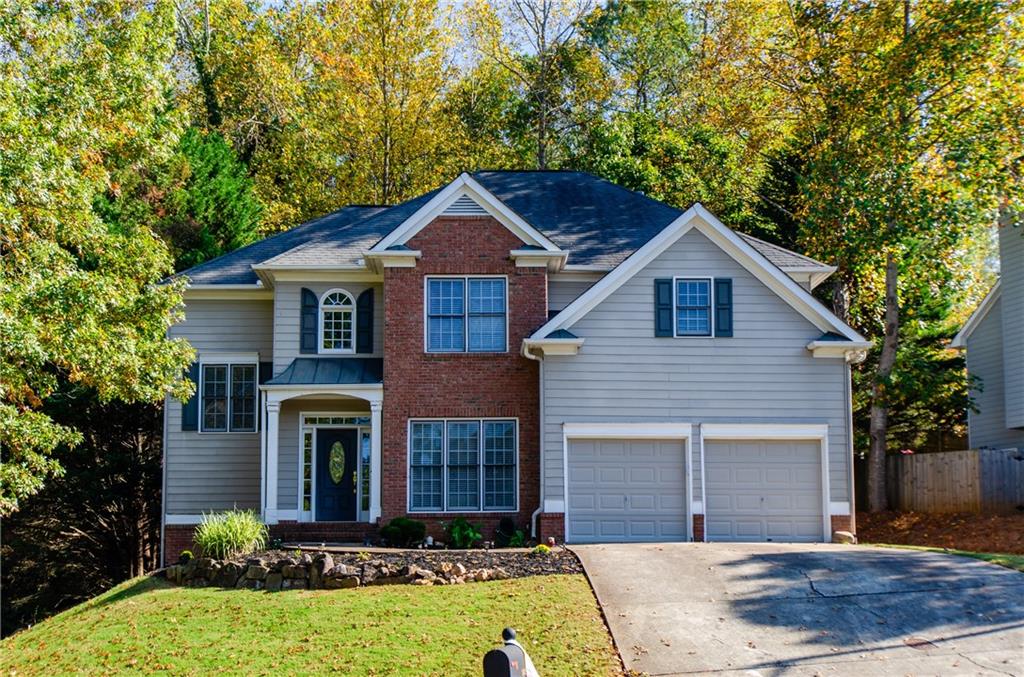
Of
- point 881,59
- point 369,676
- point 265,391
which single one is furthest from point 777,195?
point 369,676

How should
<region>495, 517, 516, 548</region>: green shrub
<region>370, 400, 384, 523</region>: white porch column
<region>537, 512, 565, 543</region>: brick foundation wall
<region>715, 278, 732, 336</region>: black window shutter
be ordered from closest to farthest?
<region>537, 512, 565, 543</region>: brick foundation wall → <region>495, 517, 516, 548</region>: green shrub → <region>715, 278, 732, 336</region>: black window shutter → <region>370, 400, 384, 523</region>: white porch column

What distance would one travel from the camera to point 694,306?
23.7 metres

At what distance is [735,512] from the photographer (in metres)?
23.4

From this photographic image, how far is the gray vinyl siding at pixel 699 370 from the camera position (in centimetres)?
2325

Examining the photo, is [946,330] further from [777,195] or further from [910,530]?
[910,530]

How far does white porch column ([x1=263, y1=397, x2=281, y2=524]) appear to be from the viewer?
24250 millimetres

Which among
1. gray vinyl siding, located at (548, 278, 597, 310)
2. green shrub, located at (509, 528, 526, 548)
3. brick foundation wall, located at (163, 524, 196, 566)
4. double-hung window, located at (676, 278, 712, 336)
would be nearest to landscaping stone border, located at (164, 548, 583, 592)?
green shrub, located at (509, 528, 526, 548)

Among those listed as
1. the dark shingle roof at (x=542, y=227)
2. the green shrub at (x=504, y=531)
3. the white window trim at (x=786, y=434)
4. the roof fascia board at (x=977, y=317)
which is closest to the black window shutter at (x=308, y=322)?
the dark shingle roof at (x=542, y=227)

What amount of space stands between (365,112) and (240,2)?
8.26 metres

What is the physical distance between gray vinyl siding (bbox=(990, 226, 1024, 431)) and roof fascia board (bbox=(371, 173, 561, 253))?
12.4 m

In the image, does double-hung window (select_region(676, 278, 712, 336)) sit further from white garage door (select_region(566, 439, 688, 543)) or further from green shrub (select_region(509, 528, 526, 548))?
green shrub (select_region(509, 528, 526, 548))

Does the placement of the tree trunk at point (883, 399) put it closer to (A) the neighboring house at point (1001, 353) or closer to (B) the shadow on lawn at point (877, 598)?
(A) the neighboring house at point (1001, 353)

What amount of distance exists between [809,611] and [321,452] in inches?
490

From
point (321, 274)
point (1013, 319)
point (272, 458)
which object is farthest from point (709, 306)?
point (1013, 319)
